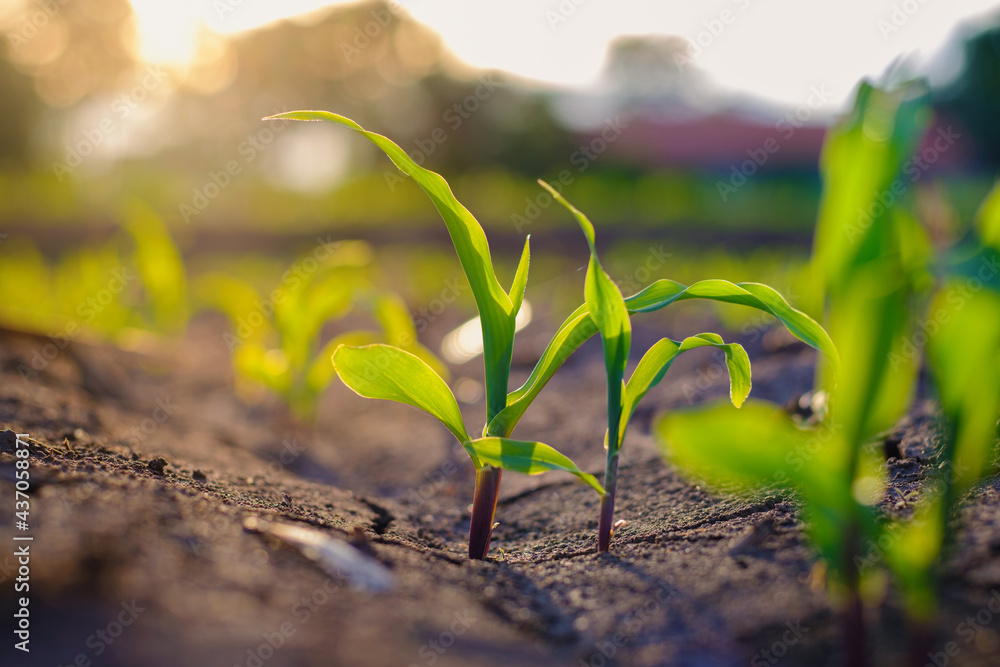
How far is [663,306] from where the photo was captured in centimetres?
81

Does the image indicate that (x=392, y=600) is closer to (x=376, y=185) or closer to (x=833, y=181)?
(x=833, y=181)

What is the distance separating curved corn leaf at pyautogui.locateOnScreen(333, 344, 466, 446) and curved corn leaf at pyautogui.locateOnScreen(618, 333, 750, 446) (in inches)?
9.6

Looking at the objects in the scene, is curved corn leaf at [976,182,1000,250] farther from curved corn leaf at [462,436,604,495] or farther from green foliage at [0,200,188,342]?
green foliage at [0,200,188,342]

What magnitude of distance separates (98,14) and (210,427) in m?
11.7

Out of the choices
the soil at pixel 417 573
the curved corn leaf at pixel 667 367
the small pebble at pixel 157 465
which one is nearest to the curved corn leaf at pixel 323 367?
the soil at pixel 417 573

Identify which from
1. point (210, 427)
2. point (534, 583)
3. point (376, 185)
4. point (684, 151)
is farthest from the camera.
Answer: point (684, 151)

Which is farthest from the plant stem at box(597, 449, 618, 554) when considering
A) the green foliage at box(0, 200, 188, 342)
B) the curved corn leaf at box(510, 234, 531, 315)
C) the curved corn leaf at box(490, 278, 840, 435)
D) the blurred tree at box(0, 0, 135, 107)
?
the blurred tree at box(0, 0, 135, 107)

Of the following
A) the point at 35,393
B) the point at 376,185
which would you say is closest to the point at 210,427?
the point at 35,393

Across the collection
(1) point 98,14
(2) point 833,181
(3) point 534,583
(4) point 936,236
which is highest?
(1) point 98,14

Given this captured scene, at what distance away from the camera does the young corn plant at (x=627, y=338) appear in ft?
2.52

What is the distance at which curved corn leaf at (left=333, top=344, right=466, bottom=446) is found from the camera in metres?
0.85

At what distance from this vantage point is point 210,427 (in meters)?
1.87

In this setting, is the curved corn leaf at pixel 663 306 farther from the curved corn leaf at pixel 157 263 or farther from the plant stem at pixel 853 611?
the curved corn leaf at pixel 157 263

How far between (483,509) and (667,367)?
0.34m
